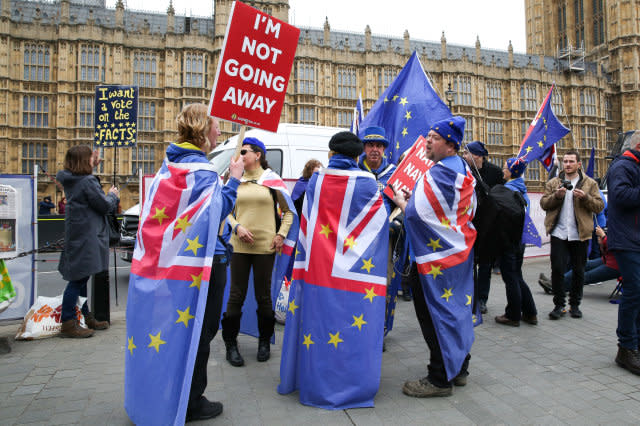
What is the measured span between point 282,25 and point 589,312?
5.00 meters

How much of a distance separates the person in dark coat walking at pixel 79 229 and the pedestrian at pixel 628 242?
4568 millimetres

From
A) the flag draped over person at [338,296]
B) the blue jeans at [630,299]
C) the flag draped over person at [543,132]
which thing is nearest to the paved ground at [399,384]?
the flag draped over person at [338,296]

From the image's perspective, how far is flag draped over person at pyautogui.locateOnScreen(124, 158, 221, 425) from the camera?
2.37 meters

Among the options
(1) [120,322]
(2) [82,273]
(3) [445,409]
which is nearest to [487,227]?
(3) [445,409]

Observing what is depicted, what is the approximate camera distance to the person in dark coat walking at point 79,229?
429 cm

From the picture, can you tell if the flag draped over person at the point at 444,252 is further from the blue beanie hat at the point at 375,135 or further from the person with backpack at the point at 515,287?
the person with backpack at the point at 515,287

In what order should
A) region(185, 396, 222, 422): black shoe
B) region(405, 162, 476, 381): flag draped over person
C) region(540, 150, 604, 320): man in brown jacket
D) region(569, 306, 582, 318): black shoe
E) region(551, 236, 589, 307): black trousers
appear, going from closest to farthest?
region(185, 396, 222, 422): black shoe < region(405, 162, 476, 381): flag draped over person < region(540, 150, 604, 320): man in brown jacket < region(551, 236, 589, 307): black trousers < region(569, 306, 582, 318): black shoe

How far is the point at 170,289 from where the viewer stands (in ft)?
7.89

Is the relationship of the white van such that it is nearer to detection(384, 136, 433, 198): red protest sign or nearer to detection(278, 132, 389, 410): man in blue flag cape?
detection(384, 136, 433, 198): red protest sign

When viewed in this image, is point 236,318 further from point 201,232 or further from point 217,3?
point 217,3

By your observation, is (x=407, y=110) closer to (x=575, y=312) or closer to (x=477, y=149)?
(x=477, y=149)

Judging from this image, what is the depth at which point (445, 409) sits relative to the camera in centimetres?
280

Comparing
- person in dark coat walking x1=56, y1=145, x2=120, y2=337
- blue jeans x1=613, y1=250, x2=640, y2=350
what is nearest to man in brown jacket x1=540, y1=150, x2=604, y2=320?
blue jeans x1=613, y1=250, x2=640, y2=350

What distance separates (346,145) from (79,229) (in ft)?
9.58
